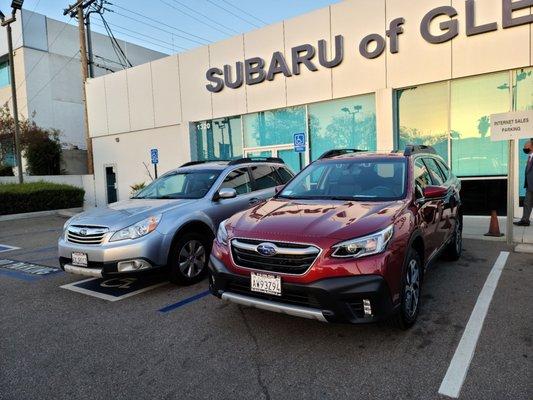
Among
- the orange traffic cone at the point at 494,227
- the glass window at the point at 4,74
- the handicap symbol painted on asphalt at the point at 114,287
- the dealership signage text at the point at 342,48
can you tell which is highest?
the glass window at the point at 4,74

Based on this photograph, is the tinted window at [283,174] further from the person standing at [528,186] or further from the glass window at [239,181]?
the person standing at [528,186]

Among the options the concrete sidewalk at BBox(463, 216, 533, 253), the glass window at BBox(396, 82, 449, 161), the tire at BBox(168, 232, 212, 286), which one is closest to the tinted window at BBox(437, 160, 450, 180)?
the concrete sidewalk at BBox(463, 216, 533, 253)

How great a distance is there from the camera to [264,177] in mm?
7191

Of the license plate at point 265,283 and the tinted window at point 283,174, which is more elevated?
the tinted window at point 283,174

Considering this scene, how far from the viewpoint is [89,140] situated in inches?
808

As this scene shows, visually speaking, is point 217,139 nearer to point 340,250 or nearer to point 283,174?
point 283,174


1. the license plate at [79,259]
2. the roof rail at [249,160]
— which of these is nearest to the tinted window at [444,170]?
the roof rail at [249,160]

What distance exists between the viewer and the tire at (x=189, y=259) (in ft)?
17.6

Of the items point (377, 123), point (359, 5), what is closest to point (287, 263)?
point (377, 123)

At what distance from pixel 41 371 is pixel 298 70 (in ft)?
36.9

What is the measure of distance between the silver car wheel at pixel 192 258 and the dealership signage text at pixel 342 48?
8199 millimetres

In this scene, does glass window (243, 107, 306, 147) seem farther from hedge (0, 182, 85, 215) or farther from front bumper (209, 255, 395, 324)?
front bumper (209, 255, 395, 324)

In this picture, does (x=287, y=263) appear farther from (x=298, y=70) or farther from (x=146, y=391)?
(x=298, y=70)

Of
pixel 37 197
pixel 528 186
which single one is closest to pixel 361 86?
pixel 528 186
